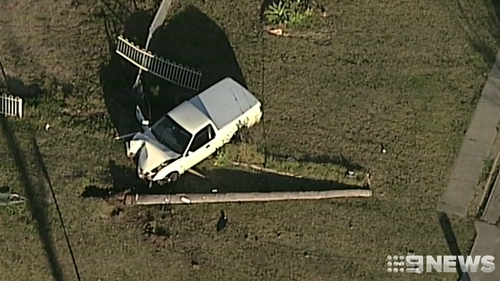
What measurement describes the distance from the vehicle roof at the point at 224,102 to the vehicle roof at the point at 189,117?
0.49ft

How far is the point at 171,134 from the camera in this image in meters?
16.5

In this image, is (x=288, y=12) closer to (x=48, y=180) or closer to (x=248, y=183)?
(x=248, y=183)

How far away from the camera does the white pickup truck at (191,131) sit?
53.7 feet

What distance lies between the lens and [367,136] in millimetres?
17469

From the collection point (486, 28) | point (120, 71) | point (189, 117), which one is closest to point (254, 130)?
point (189, 117)

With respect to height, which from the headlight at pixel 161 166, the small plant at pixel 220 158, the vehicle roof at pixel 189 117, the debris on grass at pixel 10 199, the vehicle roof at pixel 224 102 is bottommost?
the debris on grass at pixel 10 199

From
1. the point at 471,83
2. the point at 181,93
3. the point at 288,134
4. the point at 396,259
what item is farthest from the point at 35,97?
the point at 471,83

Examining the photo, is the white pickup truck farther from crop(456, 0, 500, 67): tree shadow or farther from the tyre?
crop(456, 0, 500, 67): tree shadow

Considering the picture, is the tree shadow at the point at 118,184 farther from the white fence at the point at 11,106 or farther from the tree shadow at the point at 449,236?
the tree shadow at the point at 449,236

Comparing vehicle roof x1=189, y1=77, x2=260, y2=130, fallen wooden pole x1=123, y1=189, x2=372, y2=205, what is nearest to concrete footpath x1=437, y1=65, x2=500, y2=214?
fallen wooden pole x1=123, y1=189, x2=372, y2=205

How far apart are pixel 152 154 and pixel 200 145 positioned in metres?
1.23

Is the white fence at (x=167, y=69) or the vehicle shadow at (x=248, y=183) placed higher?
the white fence at (x=167, y=69)

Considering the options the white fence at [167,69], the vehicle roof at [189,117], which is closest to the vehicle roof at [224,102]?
the vehicle roof at [189,117]

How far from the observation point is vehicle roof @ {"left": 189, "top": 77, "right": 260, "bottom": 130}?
16703mm
